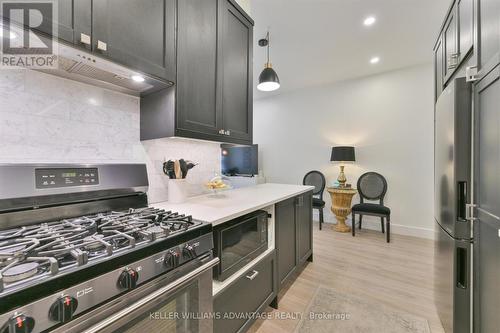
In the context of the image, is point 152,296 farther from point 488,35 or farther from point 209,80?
point 488,35

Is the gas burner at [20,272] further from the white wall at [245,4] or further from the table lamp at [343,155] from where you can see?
the table lamp at [343,155]

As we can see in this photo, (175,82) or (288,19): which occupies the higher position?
(288,19)

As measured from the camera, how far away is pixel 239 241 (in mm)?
1326

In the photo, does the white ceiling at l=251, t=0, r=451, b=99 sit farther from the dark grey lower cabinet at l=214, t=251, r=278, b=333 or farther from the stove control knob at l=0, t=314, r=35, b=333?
the stove control knob at l=0, t=314, r=35, b=333

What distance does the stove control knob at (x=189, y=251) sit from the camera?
89 centimetres

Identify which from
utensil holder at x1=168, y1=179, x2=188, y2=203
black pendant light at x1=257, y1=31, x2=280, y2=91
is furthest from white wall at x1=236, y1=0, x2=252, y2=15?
utensil holder at x1=168, y1=179, x2=188, y2=203

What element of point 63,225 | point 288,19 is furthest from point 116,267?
point 288,19

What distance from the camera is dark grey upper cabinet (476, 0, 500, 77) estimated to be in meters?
0.96

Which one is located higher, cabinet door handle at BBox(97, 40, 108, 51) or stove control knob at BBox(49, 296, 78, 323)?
cabinet door handle at BBox(97, 40, 108, 51)

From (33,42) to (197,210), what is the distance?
1060 millimetres

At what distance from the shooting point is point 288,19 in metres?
2.33

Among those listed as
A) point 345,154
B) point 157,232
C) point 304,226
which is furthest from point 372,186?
point 157,232

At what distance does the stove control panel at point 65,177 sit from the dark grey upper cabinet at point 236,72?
3.03ft

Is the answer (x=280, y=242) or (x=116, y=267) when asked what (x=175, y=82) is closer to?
(x=116, y=267)
